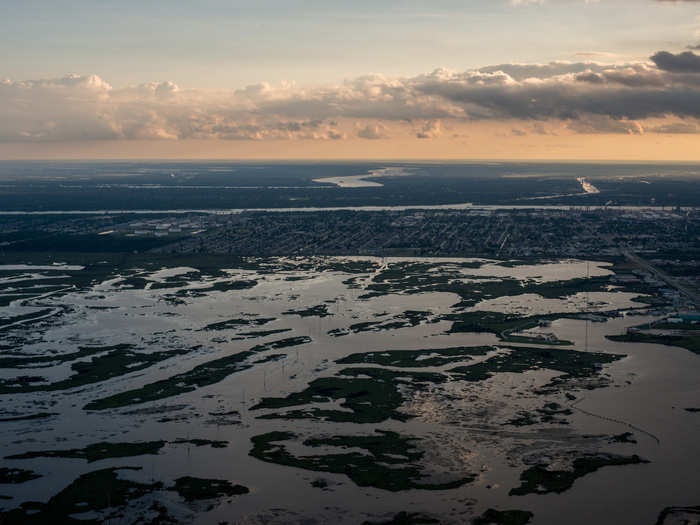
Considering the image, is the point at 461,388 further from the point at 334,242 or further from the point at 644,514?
the point at 334,242

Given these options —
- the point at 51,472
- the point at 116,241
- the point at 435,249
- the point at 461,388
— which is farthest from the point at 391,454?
the point at 116,241

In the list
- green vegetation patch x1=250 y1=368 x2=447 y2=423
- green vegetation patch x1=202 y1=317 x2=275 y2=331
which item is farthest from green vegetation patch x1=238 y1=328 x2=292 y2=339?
green vegetation patch x1=250 y1=368 x2=447 y2=423

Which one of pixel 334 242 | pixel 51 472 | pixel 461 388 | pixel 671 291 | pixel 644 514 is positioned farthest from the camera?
pixel 334 242

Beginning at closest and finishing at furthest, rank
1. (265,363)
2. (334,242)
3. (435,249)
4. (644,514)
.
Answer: (644,514), (265,363), (435,249), (334,242)

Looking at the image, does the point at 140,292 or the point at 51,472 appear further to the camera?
the point at 140,292

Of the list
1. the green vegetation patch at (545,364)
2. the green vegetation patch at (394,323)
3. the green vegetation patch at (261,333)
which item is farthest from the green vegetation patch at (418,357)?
the green vegetation patch at (261,333)

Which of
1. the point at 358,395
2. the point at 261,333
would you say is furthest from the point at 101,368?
the point at 358,395
